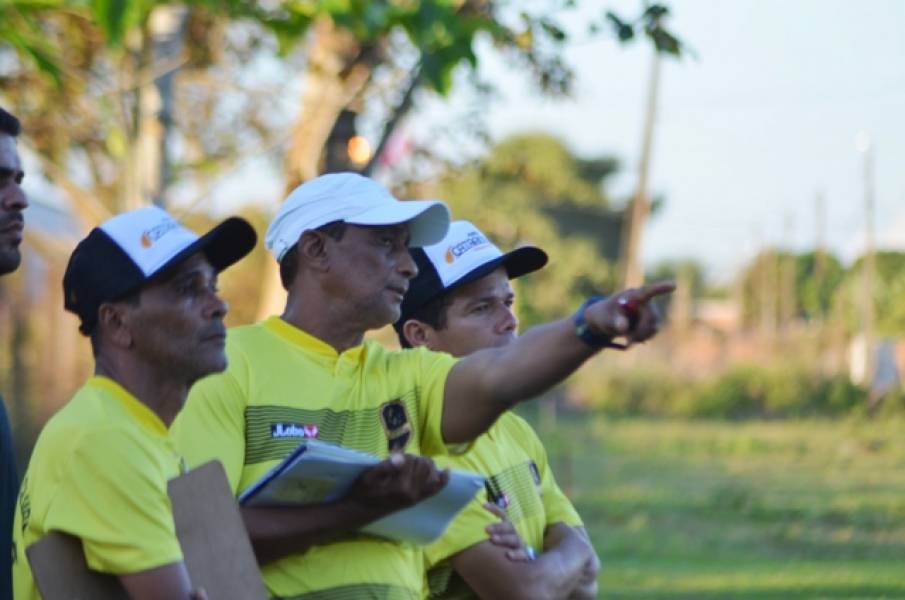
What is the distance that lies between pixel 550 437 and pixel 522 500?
30.5m

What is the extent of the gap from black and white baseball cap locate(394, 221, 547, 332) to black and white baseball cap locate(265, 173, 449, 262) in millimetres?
491

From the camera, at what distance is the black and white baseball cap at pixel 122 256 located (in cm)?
429

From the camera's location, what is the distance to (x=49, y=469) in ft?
13.0

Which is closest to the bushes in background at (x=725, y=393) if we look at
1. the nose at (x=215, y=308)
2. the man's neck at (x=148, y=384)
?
the nose at (x=215, y=308)

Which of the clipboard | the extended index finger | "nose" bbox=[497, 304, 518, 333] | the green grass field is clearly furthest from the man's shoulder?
the green grass field

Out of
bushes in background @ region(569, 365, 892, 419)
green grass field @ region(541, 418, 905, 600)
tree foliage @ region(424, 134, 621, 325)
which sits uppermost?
tree foliage @ region(424, 134, 621, 325)

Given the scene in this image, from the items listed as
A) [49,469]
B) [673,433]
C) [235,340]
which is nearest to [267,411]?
[235,340]

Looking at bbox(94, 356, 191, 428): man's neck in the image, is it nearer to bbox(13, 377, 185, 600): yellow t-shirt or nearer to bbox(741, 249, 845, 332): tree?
bbox(13, 377, 185, 600): yellow t-shirt

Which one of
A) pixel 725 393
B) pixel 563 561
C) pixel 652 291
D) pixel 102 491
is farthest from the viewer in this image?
pixel 725 393

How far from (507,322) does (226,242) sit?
4.55ft

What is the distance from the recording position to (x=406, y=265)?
511 centimetres

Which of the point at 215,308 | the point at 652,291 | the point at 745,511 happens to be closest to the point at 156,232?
the point at 215,308

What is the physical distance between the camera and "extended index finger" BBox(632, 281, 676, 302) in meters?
3.98

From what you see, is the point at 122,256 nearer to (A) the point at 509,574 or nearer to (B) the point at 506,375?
(B) the point at 506,375
